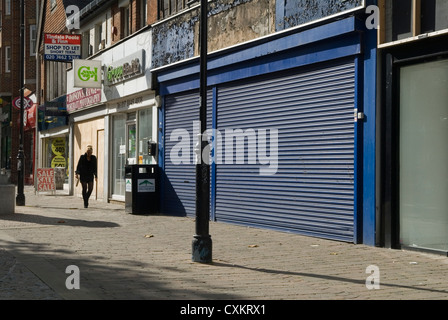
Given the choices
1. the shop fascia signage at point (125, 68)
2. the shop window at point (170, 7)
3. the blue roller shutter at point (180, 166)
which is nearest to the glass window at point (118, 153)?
the shop fascia signage at point (125, 68)

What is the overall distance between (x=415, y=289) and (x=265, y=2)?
25.7 feet

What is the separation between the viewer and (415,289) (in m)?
6.86

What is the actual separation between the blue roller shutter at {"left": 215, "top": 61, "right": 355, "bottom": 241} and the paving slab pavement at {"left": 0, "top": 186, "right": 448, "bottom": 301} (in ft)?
1.55

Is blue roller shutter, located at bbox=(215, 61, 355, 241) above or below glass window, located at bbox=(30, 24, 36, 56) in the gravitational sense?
below


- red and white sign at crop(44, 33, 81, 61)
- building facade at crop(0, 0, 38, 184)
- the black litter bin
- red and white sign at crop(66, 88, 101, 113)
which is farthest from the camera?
building facade at crop(0, 0, 38, 184)

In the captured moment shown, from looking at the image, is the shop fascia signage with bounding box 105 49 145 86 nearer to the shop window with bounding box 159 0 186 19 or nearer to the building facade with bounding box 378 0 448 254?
the shop window with bounding box 159 0 186 19

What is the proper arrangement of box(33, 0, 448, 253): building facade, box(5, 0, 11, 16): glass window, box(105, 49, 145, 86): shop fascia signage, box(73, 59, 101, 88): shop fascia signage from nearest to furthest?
box(33, 0, 448, 253): building facade
box(105, 49, 145, 86): shop fascia signage
box(73, 59, 101, 88): shop fascia signage
box(5, 0, 11, 16): glass window

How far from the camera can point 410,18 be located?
32.0ft

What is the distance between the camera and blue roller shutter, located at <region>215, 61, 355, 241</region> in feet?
36.0

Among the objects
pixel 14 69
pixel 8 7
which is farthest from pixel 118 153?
pixel 8 7

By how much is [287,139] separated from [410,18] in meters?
3.66

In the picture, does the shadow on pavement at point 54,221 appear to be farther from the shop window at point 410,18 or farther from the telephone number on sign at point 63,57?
the telephone number on sign at point 63,57

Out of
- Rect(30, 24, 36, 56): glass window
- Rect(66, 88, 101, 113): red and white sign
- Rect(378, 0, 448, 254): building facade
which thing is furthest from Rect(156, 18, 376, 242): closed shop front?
Rect(30, 24, 36, 56): glass window

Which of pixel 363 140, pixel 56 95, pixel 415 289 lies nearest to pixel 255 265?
pixel 415 289
